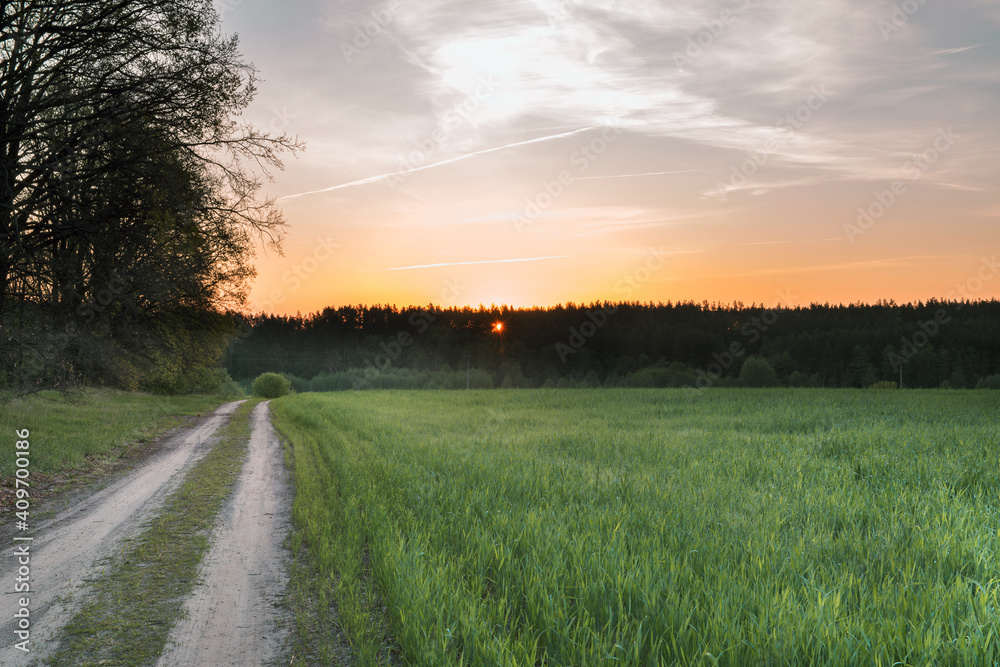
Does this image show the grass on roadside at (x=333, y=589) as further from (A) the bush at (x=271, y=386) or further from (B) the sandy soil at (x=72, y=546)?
(A) the bush at (x=271, y=386)

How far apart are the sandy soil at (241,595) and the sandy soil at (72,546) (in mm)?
1047

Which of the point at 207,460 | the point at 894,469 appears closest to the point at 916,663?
the point at 894,469

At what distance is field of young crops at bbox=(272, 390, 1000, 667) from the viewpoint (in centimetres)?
378

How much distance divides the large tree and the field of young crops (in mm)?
6578

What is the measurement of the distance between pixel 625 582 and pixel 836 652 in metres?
1.57

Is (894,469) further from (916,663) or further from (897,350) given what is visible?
(897,350)

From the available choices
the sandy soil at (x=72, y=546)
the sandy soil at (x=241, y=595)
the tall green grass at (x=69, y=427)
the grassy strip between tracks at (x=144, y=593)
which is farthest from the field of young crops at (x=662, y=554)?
the tall green grass at (x=69, y=427)

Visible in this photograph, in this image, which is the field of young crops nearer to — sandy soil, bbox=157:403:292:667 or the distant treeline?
sandy soil, bbox=157:403:292:667

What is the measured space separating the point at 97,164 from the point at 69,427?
9221 millimetres

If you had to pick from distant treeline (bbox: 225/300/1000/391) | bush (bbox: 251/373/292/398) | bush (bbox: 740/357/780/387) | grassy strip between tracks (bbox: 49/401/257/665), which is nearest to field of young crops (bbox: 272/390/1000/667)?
grassy strip between tracks (bbox: 49/401/257/665)

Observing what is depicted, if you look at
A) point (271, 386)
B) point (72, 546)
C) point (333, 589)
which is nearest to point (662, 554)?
point (333, 589)

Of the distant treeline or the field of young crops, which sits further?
the distant treeline

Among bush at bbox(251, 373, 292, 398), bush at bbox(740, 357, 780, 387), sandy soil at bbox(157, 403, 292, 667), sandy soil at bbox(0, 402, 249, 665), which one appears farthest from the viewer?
bush at bbox(740, 357, 780, 387)

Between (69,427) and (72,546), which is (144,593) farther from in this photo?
(69,427)
